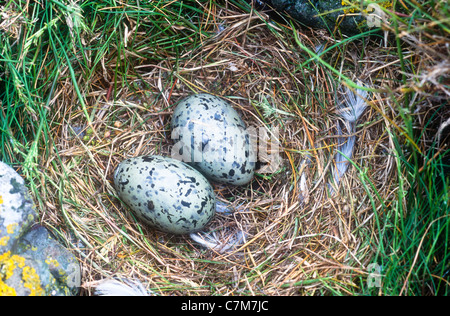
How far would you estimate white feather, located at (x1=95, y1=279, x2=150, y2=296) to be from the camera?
71.7 inches

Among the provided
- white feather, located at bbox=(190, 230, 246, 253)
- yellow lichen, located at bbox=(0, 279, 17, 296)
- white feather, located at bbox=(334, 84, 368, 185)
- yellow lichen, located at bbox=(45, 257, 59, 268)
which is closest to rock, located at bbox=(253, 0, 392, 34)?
white feather, located at bbox=(334, 84, 368, 185)

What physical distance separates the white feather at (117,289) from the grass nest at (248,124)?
0.16ft

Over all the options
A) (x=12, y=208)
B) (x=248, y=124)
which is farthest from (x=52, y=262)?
(x=248, y=124)

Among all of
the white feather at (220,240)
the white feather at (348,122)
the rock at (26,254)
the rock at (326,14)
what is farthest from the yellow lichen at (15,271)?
the rock at (326,14)

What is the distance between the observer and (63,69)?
2076 mm

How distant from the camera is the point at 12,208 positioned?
1.81 metres

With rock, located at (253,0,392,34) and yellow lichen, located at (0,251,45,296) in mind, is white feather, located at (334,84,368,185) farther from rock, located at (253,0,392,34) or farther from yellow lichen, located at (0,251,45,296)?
yellow lichen, located at (0,251,45,296)

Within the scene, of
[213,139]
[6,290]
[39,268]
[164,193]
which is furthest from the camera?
[213,139]

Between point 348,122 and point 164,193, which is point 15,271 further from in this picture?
point 348,122

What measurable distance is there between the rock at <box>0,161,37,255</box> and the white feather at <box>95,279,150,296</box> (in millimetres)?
478

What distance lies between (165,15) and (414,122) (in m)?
1.51

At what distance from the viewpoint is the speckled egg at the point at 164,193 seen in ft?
6.59

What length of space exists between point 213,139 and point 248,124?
15.4 inches

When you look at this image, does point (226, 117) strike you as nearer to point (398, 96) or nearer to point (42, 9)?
point (398, 96)
